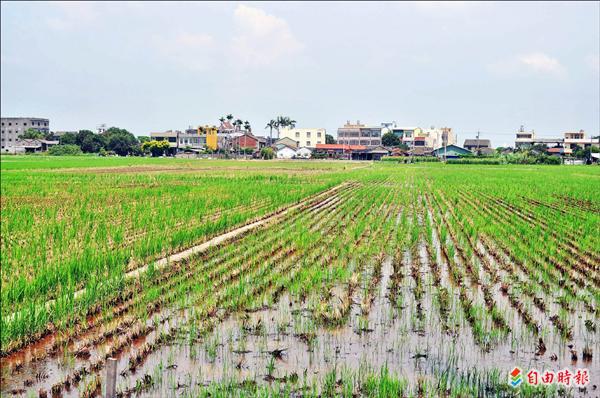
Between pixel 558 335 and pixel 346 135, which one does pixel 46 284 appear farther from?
pixel 346 135

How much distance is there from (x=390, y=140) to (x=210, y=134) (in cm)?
2588

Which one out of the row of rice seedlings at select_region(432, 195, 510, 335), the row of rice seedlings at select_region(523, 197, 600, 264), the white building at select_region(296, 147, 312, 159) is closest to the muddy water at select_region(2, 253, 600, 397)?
the row of rice seedlings at select_region(432, 195, 510, 335)

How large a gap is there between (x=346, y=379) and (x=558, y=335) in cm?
197

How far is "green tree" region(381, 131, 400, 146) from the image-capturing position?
8731cm

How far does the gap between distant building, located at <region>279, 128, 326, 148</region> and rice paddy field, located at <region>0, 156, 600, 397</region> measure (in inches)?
3287

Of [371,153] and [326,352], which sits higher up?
[371,153]

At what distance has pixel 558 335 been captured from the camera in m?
4.82

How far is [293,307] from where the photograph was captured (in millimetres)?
5715

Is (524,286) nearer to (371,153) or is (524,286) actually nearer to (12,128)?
(371,153)

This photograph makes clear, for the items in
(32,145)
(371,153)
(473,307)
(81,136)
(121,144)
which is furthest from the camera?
(81,136)

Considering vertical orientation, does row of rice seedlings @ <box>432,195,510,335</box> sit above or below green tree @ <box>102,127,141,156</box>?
below

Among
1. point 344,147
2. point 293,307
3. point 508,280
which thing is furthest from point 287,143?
point 293,307

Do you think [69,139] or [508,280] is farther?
[69,139]

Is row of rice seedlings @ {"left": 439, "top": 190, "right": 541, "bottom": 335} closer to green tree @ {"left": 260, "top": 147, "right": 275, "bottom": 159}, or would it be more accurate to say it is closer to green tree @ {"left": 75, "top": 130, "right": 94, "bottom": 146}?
green tree @ {"left": 260, "top": 147, "right": 275, "bottom": 159}
